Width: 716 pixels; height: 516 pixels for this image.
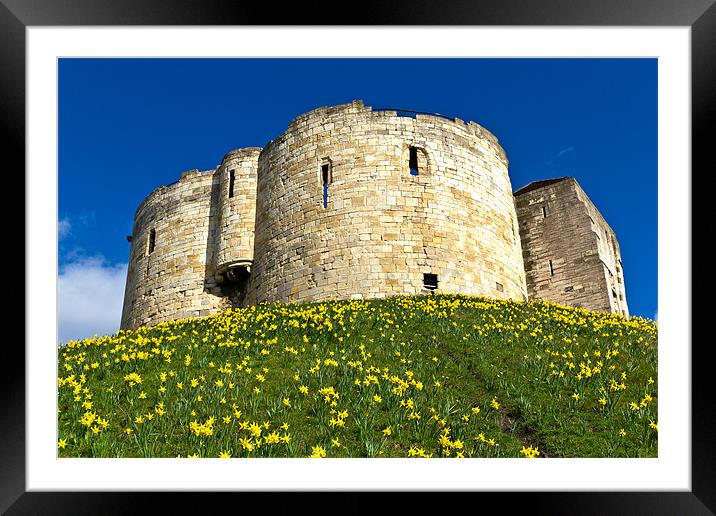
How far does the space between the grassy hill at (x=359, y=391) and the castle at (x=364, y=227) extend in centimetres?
512

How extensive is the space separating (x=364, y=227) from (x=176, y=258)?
8.03 meters

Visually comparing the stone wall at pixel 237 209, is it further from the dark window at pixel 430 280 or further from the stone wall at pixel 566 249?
the stone wall at pixel 566 249

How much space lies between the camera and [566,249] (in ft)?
74.1

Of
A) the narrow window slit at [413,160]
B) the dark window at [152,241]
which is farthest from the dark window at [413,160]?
the dark window at [152,241]

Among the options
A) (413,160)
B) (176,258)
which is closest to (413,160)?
(413,160)

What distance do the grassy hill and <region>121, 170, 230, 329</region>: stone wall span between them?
30.1 ft

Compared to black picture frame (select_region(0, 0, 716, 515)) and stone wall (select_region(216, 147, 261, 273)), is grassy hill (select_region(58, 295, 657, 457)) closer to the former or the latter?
black picture frame (select_region(0, 0, 716, 515))

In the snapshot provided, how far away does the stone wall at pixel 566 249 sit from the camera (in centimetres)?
2202

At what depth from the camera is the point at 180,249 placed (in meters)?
22.7

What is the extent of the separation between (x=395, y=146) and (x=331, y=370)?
11.2 metres

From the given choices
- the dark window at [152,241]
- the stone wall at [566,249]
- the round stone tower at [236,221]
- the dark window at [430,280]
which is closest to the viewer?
the dark window at [430,280]

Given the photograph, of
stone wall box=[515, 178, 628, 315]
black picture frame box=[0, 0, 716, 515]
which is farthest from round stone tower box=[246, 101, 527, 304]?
black picture frame box=[0, 0, 716, 515]
